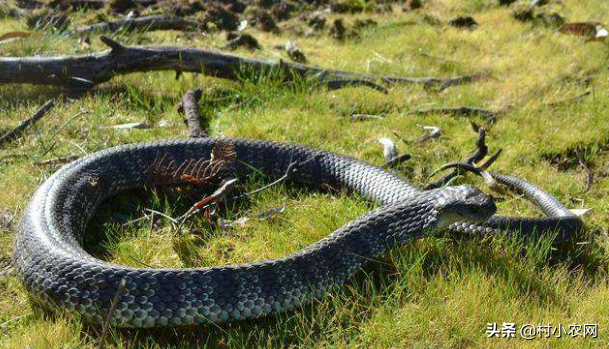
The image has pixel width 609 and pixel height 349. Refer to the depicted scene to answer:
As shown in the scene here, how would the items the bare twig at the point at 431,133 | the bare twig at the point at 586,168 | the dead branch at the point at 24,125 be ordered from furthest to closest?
the bare twig at the point at 431,133
the dead branch at the point at 24,125
the bare twig at the point at 586,168

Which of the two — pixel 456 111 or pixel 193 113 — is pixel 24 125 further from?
pixel 456 111

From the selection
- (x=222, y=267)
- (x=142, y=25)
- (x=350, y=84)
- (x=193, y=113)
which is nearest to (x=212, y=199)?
(x=222, y=267)

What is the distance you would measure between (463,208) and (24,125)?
12.8 ft

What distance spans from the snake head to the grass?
0.58ft

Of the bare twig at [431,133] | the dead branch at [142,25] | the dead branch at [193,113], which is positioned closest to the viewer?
the dead branch at [193,113]

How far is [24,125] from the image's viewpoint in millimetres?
5766

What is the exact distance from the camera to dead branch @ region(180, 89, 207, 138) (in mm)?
5816

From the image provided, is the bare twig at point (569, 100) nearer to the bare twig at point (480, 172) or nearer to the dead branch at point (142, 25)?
the bare twig at point (480, 172)

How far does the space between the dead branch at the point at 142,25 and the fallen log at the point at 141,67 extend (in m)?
1.59

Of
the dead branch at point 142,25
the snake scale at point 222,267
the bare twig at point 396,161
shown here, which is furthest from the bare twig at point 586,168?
the dead branch at point 142,25

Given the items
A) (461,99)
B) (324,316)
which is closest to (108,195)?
(324,316)

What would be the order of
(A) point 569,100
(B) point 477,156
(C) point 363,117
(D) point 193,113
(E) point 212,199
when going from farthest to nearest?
1. (A) point 569,100
2. (C) point 363,117
3. (D) point 193,113
4. (B) point 477,156
5. (E) point 212,199

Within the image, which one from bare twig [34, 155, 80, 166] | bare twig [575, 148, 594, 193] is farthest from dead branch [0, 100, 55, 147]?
bare twig [575, 148, 594, 193]

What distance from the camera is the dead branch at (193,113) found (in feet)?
19.1
